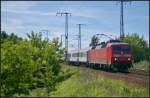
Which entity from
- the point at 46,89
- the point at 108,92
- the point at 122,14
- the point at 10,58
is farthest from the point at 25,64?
the point at 122,14

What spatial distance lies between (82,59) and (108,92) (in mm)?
55469

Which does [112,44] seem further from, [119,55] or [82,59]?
[82,59]

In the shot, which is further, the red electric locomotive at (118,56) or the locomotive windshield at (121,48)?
the locomotive windshield at (121,48)

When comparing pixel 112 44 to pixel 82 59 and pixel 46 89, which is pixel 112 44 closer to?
pixel 46 89

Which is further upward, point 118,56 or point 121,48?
point 121,48

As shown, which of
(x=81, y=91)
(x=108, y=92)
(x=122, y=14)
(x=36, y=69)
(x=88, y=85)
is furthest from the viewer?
(x=122, y=14)

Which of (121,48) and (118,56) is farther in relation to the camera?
(121,48)

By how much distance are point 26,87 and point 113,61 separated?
2043 centimetres

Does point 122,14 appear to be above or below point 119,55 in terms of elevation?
above

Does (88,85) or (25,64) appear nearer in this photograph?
(88,85)

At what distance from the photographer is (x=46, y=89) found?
28.1 meters

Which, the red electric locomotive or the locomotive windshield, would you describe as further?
the locomotive windshield

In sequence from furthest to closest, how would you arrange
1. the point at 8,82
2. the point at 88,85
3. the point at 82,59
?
the point at 82,59 < the point at 8,82 < the point at 88,85

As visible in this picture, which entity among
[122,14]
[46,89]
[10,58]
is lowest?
[46,89]
